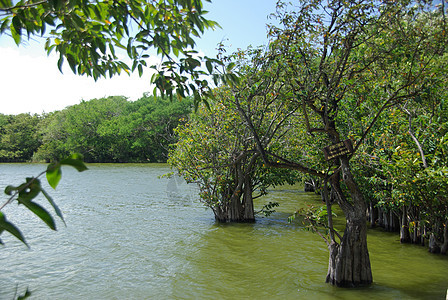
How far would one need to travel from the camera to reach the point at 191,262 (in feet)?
31.3

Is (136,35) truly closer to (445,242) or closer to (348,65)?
(348,65)

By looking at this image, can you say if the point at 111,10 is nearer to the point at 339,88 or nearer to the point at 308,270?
the point at 339,88

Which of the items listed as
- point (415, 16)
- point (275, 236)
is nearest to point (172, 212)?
point (275, 236)

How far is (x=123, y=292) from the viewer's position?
7613 millimetres

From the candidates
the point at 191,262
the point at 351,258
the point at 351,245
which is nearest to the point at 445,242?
the point at 351,258

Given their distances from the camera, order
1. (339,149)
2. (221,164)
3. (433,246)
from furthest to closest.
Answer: (221,164)
(433,246)
(339,149)

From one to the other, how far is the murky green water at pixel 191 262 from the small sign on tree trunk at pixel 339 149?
2633 mm

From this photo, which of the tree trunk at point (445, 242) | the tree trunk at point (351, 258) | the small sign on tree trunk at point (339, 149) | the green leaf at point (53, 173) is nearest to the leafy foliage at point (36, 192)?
the green leaf at point (53, 173)

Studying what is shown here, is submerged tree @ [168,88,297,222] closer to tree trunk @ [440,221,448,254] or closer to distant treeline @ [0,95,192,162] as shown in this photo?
tree trunk @ [440,221,448,254]

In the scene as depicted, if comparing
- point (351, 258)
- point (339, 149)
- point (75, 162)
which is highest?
point (339, 149)

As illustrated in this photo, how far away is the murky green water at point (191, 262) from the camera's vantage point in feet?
24.8

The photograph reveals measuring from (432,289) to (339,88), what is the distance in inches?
175

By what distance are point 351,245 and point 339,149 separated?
1784mm

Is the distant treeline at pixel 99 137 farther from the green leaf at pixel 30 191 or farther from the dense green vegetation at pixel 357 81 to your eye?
the green leaf at pixel 30 191
